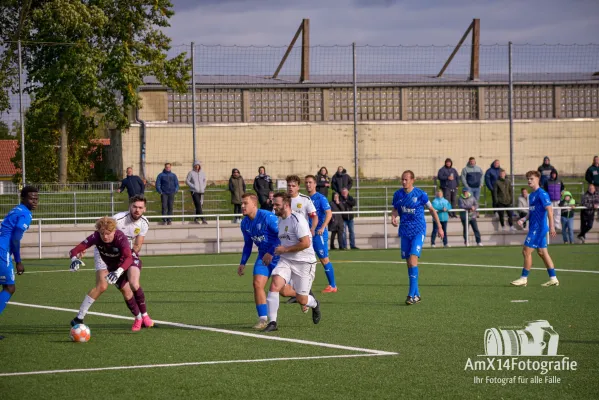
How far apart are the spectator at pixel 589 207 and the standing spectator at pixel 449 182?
371 cm

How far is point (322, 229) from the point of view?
15250mm

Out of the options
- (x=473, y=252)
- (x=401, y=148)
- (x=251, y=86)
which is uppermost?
(x=251, y=86)

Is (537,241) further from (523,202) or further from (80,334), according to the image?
(523,202)

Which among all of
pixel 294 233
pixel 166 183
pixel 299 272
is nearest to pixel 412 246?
pixel 299 272

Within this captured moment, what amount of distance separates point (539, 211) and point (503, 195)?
36.3 feet

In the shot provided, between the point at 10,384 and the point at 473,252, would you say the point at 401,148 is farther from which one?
the point at 10,384

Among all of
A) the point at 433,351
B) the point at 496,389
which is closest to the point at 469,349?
the point at 433,351

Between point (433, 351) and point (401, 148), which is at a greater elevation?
point (401, 148)

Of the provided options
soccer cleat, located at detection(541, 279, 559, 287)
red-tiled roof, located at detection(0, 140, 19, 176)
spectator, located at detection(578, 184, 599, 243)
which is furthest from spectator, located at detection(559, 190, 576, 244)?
red-tiled roof, located at detection(0, 140, 19, 176)

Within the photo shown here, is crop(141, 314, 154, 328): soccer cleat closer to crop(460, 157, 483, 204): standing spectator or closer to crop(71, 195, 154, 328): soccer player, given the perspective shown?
crop(71, 195, 154, 328): soccer player

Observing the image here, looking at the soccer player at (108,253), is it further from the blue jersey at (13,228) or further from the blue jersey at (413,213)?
the blue jersey at (413,213)

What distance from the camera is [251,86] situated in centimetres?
3644

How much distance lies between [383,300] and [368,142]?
919 inches

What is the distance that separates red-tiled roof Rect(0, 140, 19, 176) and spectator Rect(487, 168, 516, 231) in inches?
544
